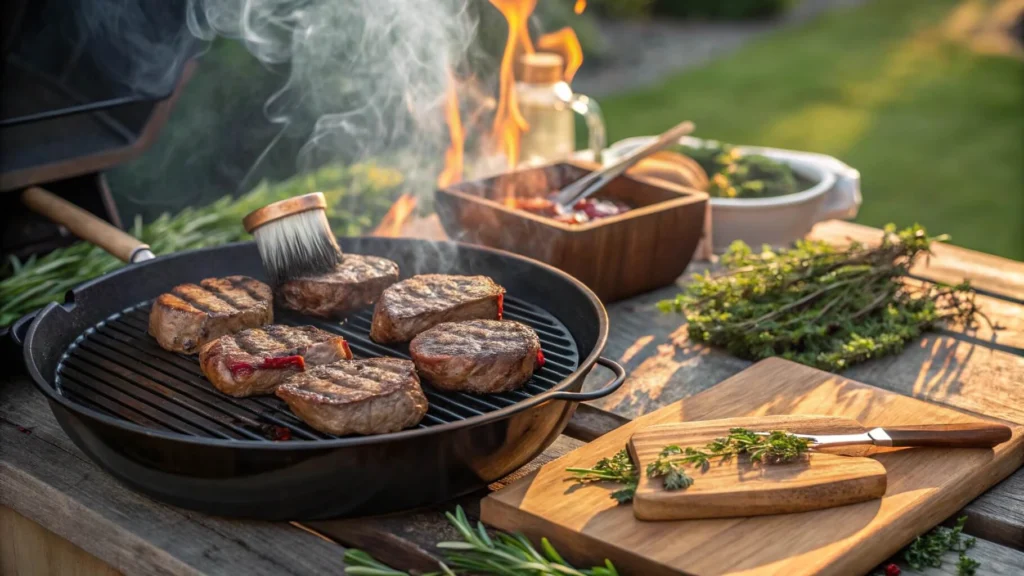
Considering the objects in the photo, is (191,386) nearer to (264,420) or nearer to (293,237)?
(264,420)

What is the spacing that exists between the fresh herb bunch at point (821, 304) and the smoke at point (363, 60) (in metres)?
1.66

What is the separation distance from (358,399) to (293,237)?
3.11ft

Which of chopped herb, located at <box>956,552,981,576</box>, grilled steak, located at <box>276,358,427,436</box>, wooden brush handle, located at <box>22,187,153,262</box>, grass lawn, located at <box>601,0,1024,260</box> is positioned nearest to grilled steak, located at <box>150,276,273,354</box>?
wooden brush handle, located at <box>22,187,153,262</box>

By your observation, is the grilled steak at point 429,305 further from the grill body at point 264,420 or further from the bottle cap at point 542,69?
the bottle cap at point 542,69

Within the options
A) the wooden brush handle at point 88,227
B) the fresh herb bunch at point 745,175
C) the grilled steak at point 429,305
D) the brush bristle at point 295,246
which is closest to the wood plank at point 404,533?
the grilled steak at point 429,305

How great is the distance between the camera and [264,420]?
2.47 meters

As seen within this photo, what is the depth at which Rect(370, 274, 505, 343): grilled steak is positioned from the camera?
284cm

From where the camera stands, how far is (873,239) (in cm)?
458

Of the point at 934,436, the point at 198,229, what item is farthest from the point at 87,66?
the point at 934,436

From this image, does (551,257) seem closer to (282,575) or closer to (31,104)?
(282,575)

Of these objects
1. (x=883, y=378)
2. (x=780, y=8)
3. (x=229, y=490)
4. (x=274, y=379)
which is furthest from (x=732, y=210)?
(x=780, y=8)

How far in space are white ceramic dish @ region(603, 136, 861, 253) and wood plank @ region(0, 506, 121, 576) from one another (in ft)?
9.02

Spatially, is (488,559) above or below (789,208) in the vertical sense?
below

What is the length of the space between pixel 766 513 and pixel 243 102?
379 centimetres
